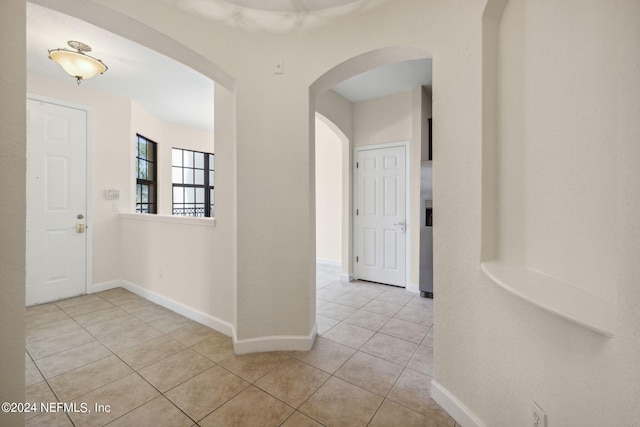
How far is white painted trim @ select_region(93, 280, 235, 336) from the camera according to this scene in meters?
2.47

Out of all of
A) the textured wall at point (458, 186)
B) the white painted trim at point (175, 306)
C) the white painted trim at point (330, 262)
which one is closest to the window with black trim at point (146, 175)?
the white painted trim at point (175, 306)

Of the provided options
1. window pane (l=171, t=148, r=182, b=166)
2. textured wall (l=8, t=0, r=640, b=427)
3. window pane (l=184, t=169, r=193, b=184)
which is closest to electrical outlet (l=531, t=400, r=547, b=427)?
textured wall (l=8, t=0, r=640, b=427)

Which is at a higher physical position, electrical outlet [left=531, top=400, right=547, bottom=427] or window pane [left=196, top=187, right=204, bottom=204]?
window pane [left=196, top=187, right=204, bottom=204]

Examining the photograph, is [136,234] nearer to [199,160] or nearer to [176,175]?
[176,175]

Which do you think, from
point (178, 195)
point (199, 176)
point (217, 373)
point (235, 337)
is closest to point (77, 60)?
point (235, 337)

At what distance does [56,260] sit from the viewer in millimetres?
3266

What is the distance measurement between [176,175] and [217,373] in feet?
15.4

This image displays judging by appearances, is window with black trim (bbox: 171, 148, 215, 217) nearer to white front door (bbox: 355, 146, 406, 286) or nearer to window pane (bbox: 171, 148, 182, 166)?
window pane (bbox: 171, 148, 182, 166)

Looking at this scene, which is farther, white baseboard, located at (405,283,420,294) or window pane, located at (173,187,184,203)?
window pane, located at (173,187,184,203)

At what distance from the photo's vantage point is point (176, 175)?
546 centimetres

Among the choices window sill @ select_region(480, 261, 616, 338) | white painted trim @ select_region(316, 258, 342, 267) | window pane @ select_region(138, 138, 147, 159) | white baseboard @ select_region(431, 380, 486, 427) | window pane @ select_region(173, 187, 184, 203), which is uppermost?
window pane @ select_region(138, 138, 147, 159)

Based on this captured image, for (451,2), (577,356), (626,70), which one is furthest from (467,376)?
(451,2)

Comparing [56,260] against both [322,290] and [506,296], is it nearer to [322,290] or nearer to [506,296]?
[322,290]

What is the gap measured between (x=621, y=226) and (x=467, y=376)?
1.11 metres
